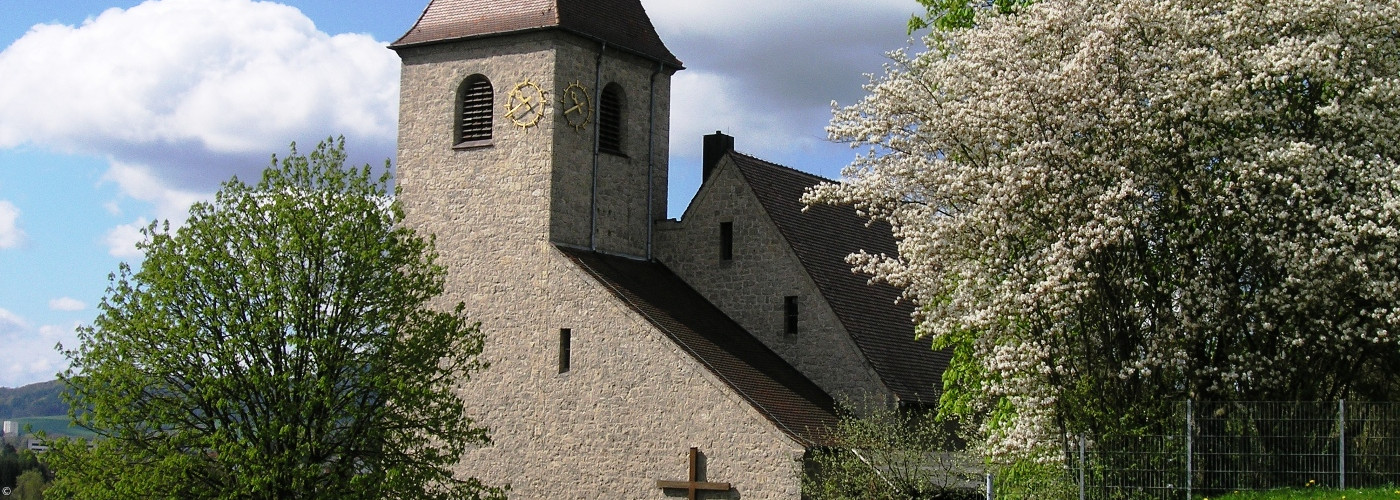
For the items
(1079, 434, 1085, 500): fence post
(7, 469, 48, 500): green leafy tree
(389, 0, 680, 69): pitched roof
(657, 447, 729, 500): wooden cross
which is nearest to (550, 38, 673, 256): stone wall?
(389, 0, 680, 69): pitched roof

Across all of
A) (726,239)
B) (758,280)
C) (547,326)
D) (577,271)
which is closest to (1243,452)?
(758,280)

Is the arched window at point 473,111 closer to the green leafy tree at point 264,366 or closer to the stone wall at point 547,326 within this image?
the stone wall at point 547,326

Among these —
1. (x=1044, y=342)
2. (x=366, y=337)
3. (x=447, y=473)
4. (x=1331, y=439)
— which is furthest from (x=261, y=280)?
(x=1331, y=439)

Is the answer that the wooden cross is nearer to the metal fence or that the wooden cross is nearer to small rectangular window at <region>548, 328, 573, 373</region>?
small rectangular window at <region>548, 328, 573, 373</region>

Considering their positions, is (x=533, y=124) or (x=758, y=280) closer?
(x=533, y=124)

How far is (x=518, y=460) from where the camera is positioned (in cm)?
2997

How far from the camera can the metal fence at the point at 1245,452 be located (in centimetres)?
1959

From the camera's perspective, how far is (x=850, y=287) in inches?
1280

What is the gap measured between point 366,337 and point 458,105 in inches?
329

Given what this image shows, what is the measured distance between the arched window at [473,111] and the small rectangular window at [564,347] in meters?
4.92

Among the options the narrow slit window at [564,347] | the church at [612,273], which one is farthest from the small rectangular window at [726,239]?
the narrow slit window at [564,347]

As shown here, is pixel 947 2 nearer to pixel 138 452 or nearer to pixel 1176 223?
pixel 1176 223

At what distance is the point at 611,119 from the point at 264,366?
1087 centimetres

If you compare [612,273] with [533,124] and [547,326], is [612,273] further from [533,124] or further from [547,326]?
[533,124]
